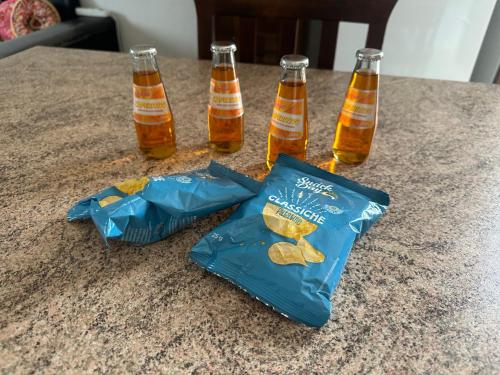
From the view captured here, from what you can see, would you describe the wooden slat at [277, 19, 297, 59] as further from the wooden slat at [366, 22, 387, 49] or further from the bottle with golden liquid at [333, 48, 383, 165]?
the bottle with golden liquid at [333, 48, 383, 165]

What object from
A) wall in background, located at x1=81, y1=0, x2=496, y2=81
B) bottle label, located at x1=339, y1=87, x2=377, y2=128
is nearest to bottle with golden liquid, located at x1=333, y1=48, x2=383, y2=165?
bottle label, located at x1=339, y1=87, x2=377, y2=128

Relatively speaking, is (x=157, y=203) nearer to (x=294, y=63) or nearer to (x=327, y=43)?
(x=294, y=63)

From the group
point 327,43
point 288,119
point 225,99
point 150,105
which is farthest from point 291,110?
point 327,43

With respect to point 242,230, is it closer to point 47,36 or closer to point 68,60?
point 68,60

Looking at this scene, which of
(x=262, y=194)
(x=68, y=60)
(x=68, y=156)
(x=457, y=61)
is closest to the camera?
(x=262, y=194)

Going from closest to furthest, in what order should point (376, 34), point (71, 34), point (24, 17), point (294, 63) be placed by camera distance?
point (294, 63) < point (376, 34) < point (71, 34) < point (24, 17)

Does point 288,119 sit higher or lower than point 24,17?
higher

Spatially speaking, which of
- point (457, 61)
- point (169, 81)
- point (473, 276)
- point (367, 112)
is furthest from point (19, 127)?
point (457, 61)
